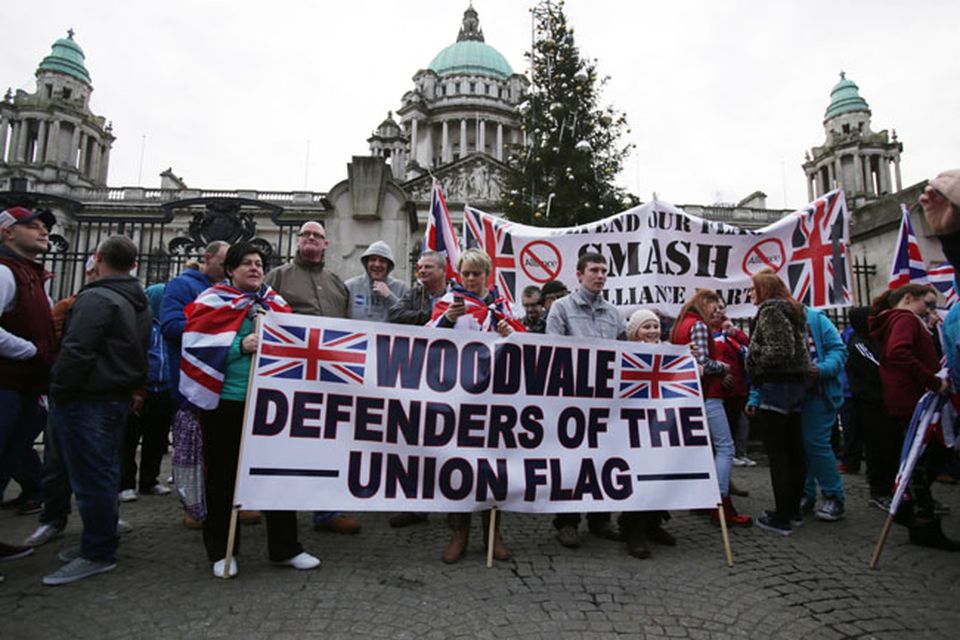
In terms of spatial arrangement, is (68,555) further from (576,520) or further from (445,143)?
(445,143)

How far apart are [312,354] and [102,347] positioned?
124 centimetres

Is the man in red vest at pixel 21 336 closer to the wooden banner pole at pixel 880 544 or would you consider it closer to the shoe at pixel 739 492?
the wooden banner pole at pixel 880 544

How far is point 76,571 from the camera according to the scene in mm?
3330

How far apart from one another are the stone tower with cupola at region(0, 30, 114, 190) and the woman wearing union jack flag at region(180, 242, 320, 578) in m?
64.5

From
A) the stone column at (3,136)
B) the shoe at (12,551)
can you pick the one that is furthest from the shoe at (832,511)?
the stone column at (3,136)

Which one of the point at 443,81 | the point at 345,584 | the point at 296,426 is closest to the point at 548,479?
the point at 345,584

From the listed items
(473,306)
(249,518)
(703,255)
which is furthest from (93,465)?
(703,255)

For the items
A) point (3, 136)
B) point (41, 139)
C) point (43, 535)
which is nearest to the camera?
point (43, 535)

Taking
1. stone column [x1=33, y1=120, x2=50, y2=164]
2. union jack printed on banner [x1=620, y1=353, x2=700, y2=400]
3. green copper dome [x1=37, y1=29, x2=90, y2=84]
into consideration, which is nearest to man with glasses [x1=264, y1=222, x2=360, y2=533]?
union jack printed on banner [x1=620, y1=353, x2=700, y2=400]

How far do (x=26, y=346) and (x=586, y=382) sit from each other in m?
3.72

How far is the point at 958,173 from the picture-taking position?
2.40 metres

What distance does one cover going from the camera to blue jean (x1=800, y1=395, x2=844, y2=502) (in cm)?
466

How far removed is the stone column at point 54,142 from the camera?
186ft

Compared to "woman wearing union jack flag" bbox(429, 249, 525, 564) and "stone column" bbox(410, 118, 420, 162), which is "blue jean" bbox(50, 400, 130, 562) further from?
"stone column" bbox(410, 118, 420, 162)
